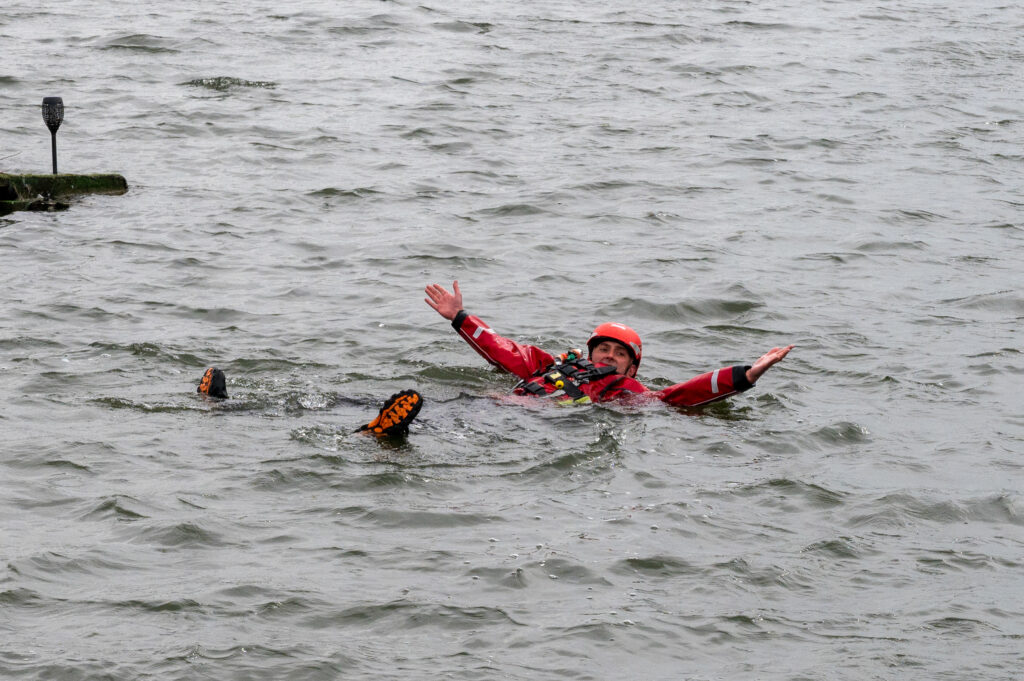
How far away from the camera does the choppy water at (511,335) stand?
644cm

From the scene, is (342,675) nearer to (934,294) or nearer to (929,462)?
(929,462)

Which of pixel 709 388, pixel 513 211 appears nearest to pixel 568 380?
pixel 709 388

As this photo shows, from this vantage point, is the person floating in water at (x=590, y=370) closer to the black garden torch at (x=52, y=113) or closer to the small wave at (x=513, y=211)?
the small wave at (x=513, y=211)

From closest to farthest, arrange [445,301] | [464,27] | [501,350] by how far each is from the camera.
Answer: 1. [501,350]
2. [445,301]
3. [464,27]

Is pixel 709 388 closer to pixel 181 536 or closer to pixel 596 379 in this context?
pixel 596 379

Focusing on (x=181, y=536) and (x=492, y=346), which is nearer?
(x=181, y=536)

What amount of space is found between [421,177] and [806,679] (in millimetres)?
10904

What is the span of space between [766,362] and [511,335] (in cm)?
312

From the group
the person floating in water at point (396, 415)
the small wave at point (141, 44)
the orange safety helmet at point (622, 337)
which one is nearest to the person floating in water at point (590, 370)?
the orange safety helmet at point (622, 337)

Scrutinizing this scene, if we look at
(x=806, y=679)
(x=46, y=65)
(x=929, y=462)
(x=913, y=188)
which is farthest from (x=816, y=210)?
(x=46, y=65)

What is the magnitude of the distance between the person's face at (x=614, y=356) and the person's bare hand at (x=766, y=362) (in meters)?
1.05

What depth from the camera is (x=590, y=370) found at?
9.80 metres

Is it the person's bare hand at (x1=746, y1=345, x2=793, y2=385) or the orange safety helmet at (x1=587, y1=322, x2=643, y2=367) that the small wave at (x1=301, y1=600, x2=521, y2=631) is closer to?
the person's bare hand at (x1=746, y1=345, x2=793, y2=385)

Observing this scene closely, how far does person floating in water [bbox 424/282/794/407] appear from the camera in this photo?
9.48m
